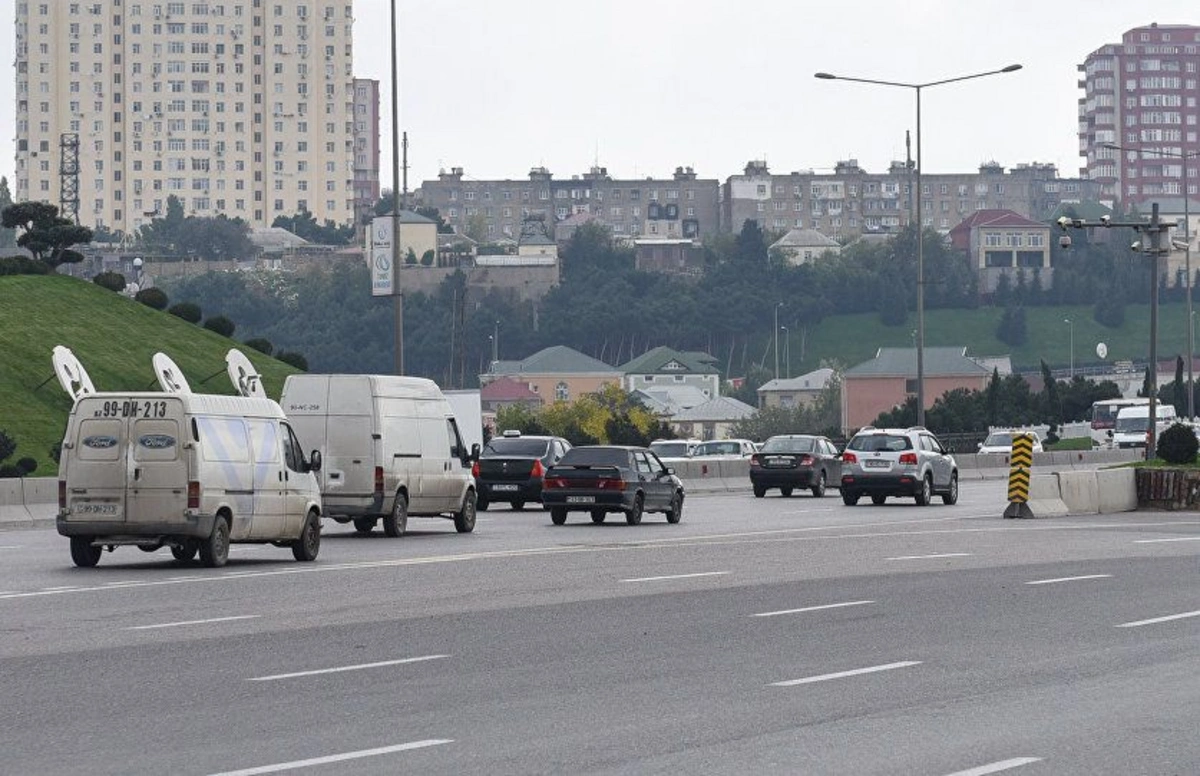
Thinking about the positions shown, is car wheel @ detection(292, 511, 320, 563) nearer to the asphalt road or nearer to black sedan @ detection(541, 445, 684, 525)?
the asphalt road

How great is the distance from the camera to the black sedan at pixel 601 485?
38656 mm

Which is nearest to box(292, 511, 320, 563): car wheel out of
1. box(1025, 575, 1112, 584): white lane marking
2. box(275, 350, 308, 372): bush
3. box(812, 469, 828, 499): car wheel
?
box(1025, 575, 1112, 584): white lane marking

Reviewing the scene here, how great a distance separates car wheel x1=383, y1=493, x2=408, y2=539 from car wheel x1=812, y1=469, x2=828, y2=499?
21313 mm

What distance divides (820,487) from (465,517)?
65.5ft

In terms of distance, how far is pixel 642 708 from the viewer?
533 inches

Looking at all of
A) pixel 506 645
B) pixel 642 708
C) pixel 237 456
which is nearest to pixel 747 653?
pixel 506 645

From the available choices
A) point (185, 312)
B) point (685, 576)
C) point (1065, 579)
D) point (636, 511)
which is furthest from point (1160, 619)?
point (185, 312)

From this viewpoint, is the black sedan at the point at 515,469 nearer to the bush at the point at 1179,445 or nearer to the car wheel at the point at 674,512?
the car wheel at the point at 674,512

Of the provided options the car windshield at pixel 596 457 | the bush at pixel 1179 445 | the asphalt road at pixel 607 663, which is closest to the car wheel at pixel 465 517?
the car windshield at pixel 596 457

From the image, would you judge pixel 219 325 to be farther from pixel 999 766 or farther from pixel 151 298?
pixel 999 766

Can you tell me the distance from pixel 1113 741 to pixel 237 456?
16.0 meters

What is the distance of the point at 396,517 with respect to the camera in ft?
113

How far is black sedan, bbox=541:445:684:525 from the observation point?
127 ft

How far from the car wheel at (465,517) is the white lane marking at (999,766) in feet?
81.9
